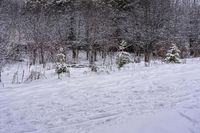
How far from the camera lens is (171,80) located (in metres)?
7.43

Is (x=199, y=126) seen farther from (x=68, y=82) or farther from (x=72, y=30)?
(x=72, y=30)

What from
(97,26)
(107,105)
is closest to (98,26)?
(97,26)

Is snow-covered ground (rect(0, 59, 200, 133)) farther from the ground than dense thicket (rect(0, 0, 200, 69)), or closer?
closer

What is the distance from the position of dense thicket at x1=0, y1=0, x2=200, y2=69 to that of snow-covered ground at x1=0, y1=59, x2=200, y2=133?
15136 millimetres

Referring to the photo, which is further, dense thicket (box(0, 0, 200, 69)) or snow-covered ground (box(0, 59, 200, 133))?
dense thicket (box(0, 0, 200, 69))

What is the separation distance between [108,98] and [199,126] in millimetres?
2127

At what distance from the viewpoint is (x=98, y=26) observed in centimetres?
2628

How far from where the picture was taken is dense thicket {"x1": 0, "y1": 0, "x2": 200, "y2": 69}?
23.6 m

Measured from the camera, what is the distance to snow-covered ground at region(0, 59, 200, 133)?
4496mm

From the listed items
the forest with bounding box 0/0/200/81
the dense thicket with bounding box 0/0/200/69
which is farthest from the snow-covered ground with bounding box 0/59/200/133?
the dense thicket with bounding box 0/0/200/69

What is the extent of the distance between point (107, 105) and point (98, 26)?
69.2ft

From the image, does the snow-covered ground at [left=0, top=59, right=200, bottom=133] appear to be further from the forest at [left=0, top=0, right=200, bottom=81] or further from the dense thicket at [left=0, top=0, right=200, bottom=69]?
the dense thicket at [left=0, top=0, right=200, bottom=69]

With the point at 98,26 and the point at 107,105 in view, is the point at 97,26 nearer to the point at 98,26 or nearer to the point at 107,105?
the point at 98,26

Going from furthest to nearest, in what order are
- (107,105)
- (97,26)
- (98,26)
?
(98,26) < (97,26) < (107,105)
